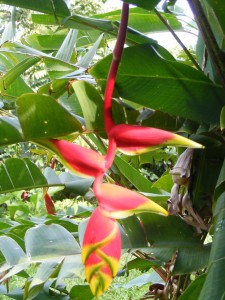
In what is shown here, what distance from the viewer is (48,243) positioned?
49cm

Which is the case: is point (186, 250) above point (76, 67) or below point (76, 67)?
below

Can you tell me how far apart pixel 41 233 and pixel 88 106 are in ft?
0.49

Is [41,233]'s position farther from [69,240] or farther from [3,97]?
[3,97]

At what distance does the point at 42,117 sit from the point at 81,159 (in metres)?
0.11

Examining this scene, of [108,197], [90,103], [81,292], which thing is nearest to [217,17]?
[90,103]

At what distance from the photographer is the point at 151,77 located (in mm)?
455

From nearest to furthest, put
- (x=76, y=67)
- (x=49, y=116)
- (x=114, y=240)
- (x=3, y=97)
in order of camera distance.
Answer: (x=114, y=240) < (x=49, y=116) < (x=76, y=67) < (x=3, y=97)

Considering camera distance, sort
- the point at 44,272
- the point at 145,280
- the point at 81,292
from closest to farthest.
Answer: the point at 44,272
the point at 81,292
the point at 145,280

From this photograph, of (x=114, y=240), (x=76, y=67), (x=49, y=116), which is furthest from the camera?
(x=76, y=67)

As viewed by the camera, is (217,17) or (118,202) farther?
(217,17)

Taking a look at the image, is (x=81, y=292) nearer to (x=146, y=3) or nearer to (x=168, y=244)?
(x=168, y=244)

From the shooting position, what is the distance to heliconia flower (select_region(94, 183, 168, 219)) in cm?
27

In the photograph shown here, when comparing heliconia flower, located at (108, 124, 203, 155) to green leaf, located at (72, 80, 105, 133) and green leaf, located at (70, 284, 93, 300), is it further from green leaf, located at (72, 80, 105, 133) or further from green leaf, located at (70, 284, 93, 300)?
green leaf, located at (70, 284, 93, 300)

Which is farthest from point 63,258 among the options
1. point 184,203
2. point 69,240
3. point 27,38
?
point 27,38
